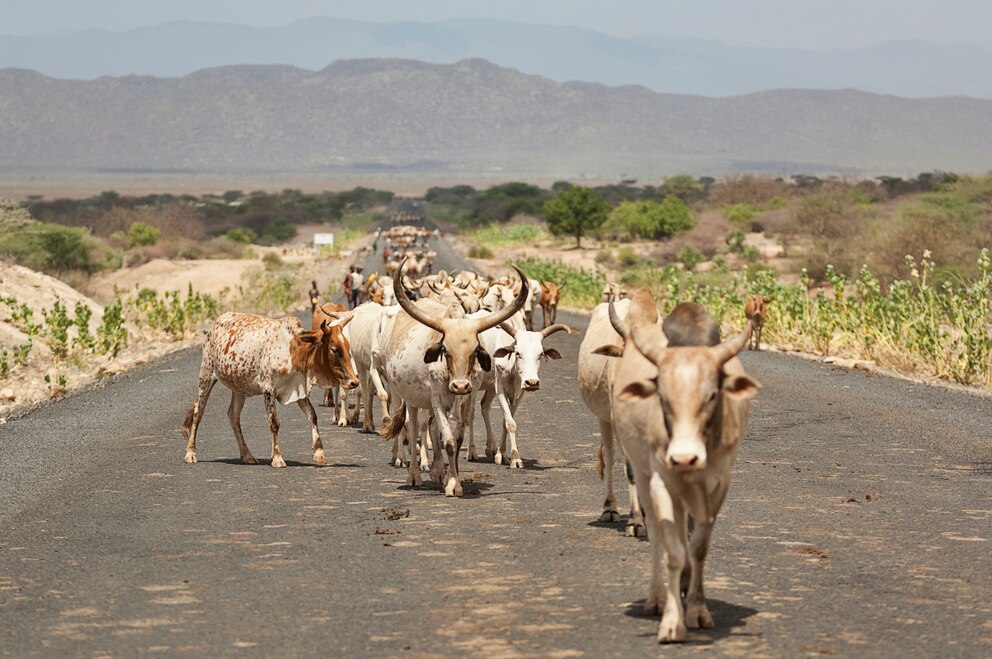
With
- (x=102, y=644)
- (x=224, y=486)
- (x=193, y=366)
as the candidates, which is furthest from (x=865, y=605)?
(x=193, y=366)

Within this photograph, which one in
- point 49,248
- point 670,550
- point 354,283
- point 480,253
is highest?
point 670,550

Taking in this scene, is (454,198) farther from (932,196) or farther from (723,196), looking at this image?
(932,196)

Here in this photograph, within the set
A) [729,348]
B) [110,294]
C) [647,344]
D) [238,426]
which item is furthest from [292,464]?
[110,294]

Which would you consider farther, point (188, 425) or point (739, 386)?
point (188, 425)

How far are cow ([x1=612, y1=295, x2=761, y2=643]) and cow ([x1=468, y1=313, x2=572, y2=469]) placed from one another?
16.3 feet

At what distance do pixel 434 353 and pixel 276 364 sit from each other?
2.92 m

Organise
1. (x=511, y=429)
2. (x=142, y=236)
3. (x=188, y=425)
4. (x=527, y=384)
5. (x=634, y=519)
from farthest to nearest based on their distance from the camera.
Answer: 1. (x=142, y=236)
2. (x=188, y=425)
3. (x=511, y=429)
4. (x=527, y=384)
5. (x=634, y=519)

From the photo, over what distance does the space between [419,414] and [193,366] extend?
13249 millimetres

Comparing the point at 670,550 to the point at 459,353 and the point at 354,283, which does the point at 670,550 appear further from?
the point at 354,283

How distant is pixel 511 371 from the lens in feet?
48.1

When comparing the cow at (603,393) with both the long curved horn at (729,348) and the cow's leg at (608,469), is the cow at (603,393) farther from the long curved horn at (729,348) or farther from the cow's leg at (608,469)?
the long curved horn at (729,348)

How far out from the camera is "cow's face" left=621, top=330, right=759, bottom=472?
7414 millimetres

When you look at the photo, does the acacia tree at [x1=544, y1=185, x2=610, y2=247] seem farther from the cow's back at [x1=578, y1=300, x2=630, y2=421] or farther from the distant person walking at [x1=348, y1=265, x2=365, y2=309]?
the cow's back at [x1=578, y1=300, x2=630, y2=421]

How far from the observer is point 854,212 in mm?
66938
